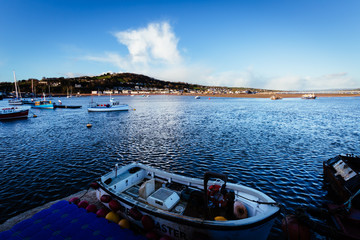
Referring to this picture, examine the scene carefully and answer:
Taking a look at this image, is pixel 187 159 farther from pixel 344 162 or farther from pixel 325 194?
pixel 344 162

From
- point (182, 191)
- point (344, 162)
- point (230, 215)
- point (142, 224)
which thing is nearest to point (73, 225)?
point (142, 224)

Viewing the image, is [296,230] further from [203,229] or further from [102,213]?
[102,213]

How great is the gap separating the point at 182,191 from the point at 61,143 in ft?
85.7

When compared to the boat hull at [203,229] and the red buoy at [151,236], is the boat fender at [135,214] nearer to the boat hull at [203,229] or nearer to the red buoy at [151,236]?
the boat hull at [203,229]

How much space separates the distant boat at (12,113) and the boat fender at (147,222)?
64448 millimetres

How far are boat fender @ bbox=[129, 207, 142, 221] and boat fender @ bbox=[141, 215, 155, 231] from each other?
0.87ft

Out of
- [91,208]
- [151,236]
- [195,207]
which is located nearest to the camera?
[151,236]

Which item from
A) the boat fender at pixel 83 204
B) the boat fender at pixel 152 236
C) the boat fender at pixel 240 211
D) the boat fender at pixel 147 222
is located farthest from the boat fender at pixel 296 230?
the boat fender at pixel 83 204

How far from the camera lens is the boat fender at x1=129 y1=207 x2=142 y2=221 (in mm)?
9336

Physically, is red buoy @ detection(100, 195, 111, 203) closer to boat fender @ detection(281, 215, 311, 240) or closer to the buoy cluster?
the buoy cluster

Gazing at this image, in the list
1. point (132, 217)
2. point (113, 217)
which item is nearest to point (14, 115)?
point (113, 217)

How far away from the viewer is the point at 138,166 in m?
13.6

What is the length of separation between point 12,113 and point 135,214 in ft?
211

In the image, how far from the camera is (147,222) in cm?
911
